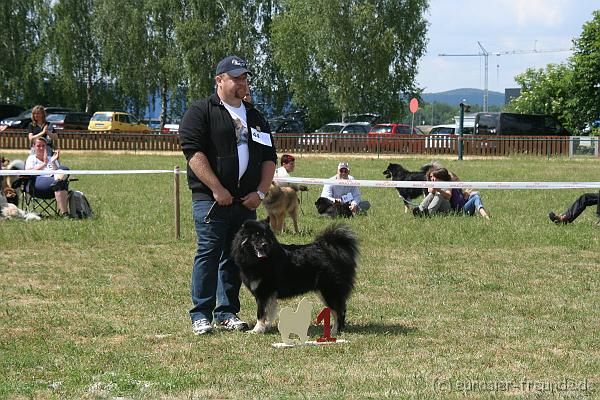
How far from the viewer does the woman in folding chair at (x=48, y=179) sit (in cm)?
1336

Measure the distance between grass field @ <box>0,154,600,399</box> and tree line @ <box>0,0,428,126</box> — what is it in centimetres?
3648

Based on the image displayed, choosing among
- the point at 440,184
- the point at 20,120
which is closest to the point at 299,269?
the point at 440,184

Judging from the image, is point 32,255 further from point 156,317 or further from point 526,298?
point 526,298

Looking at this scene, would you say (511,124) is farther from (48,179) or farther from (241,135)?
(241,135)

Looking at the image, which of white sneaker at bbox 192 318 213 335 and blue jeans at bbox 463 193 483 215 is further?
blue jeans at bbox 463 193 483 215

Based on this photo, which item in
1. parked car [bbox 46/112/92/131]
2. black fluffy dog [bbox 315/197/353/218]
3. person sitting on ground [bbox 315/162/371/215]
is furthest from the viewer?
parked car [bbox 46/112/92/131]

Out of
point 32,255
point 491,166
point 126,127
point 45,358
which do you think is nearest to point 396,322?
point 45,358

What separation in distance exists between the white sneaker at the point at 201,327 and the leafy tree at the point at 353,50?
42594mm

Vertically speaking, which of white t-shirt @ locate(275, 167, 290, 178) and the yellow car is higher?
the yellow car

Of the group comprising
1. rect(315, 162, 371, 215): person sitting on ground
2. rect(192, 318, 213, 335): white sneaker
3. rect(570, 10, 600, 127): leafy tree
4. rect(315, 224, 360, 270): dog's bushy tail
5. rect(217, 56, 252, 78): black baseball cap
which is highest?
rect(570, 10, 600, 127): leafy tree

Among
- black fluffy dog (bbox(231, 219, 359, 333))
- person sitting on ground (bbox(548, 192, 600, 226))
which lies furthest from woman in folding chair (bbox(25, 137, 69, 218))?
black fluffy dog (bbox(231, 219, 359, 333))

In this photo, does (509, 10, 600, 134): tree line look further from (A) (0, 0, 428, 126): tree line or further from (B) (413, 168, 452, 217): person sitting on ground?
(B) (413, 168, 452, 217): person sitting on ground

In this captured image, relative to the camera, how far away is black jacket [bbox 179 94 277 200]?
20.2ft

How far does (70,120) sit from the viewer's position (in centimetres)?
4381
